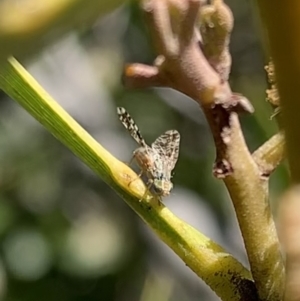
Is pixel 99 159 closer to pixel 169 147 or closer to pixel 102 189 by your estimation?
pixel 169 147

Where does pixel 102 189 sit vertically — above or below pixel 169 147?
below

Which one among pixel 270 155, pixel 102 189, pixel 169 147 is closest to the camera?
pixel 270 155

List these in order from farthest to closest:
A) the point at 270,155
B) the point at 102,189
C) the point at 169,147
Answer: the point at 102,189, the point at 169,147, the point at 270,155

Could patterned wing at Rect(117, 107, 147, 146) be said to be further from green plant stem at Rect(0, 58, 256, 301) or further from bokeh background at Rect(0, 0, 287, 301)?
bokeh background at Rect(0, 0, 287, 301)

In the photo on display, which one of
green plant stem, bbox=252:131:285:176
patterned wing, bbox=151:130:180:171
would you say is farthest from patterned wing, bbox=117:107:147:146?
green plant stem, bbox=252:131:285:176

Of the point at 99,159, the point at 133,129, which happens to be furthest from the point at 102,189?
the point at 99,159

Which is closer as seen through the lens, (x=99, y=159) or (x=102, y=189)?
(x=99, y=159)

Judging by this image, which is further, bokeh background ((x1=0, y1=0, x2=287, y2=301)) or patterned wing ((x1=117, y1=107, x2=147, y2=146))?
bokeh background ((x1=0, y1=0, x2=287, y2=301))

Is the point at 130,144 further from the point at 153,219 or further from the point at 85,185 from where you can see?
the point at 153,219
